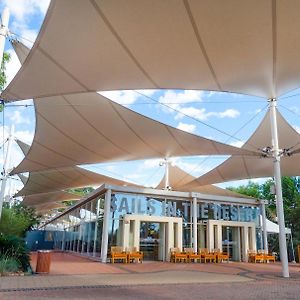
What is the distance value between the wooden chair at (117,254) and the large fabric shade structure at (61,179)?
7.88m

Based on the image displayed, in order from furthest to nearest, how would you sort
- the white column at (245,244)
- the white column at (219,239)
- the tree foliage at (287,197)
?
the tree foliage at (287,197) < the white column at (245,244) < the white column at (219,239)

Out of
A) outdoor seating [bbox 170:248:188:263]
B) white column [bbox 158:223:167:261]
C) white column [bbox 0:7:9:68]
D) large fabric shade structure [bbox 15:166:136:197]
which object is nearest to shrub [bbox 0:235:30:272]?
white column [bbox 0:7:9:68]

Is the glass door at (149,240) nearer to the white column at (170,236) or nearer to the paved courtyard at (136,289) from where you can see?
the white column at (170,236)

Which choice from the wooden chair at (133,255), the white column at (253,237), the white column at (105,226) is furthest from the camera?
the white column at (253,237)

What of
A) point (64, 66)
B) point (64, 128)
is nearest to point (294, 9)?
point (64, 66)

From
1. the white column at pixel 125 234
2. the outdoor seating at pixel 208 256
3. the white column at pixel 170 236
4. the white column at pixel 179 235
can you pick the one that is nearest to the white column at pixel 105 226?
the white column at pixel 125 234

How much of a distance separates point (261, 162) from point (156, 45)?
13.7m

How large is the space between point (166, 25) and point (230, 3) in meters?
1.20

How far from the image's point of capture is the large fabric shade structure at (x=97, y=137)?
477 inches

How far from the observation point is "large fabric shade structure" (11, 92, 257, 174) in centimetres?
1212

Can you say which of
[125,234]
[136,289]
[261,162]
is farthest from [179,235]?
[136,289]

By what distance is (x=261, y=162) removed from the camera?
1939cm

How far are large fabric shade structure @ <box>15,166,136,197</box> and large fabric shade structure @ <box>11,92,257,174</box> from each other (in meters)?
3.91

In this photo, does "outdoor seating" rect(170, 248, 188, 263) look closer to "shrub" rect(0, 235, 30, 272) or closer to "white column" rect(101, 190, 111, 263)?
"white column" rect(101, 190, 111, 263)
